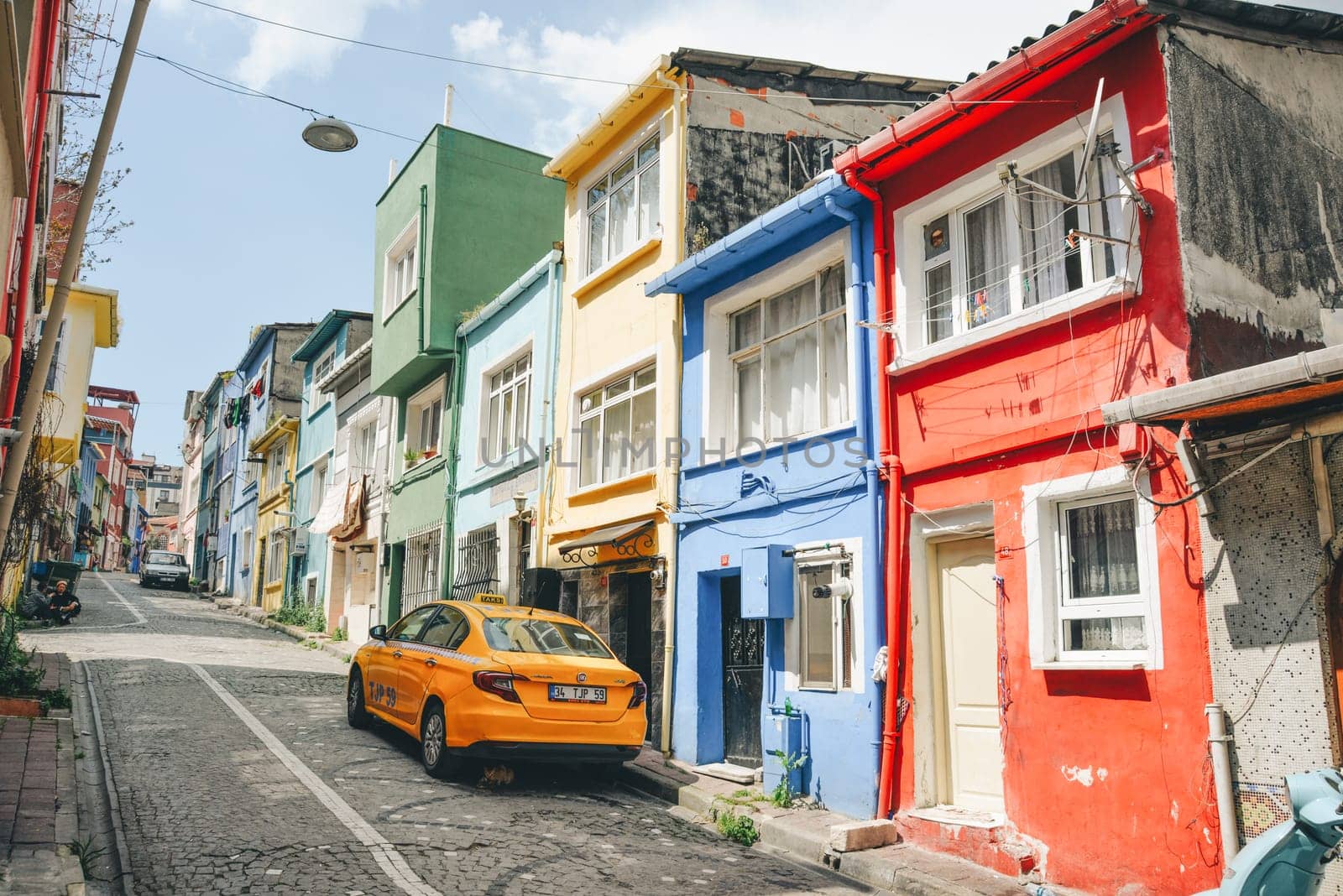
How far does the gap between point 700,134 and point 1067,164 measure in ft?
19.9

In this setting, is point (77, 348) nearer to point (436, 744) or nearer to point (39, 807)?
point (436, 744)

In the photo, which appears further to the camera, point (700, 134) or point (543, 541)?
point (543, 541)

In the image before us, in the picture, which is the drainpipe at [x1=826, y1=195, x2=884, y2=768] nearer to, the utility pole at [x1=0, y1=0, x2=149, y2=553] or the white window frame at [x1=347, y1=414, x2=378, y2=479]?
the utility pole at [x1=0, y1=0, x2=149, y2=553]

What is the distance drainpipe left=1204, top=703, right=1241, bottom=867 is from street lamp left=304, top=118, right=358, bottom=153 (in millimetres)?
9625

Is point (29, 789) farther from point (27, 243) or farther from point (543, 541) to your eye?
point (543, 541)

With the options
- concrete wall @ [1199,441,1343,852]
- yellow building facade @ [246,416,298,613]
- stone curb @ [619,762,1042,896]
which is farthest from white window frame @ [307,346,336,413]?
concrete wall @ [1199,441,1343,852]

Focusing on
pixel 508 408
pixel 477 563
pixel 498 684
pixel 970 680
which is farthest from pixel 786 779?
pixel 508 408

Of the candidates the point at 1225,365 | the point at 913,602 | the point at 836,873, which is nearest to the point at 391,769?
the point at 836,873

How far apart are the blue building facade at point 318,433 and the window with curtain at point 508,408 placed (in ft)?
29.2

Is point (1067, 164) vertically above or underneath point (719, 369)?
above

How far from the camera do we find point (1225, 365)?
744cm

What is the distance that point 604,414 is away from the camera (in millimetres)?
15000

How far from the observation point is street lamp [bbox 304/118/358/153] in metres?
11.2

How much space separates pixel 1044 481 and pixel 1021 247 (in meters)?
2.13
